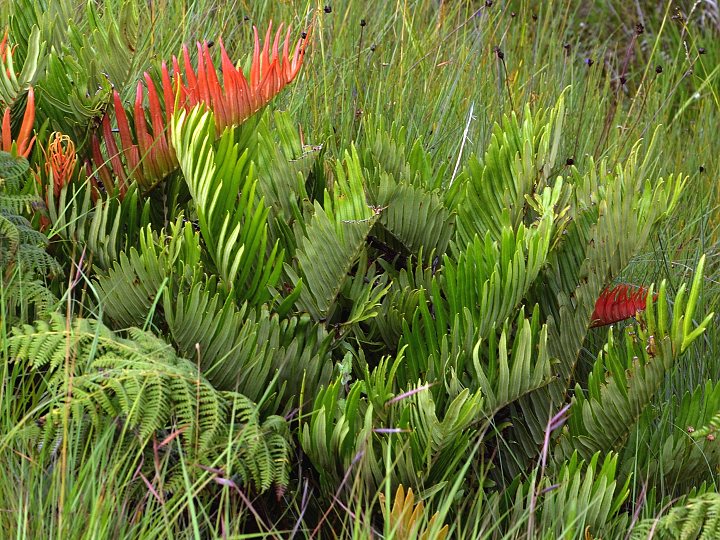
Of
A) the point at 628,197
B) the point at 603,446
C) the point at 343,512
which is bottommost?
the point at 343,512

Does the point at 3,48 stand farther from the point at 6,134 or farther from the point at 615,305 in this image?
the point at 615,305

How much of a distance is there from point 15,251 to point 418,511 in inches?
35.1

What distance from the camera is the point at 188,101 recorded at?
2.09 meters

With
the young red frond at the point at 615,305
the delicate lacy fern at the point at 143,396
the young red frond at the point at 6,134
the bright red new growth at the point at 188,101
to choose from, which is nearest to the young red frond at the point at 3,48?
the young red frond at the point at 6,134

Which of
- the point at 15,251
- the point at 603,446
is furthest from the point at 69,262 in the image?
the point at 603,446

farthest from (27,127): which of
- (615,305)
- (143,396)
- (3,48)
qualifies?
(615,305)

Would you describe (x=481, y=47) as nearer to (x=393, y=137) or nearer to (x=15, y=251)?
(x=393, y=137)

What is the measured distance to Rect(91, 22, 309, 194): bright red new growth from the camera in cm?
205

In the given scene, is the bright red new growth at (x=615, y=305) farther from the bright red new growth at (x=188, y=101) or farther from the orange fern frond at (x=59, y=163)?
the orange fern frond at (x=59, y=163)

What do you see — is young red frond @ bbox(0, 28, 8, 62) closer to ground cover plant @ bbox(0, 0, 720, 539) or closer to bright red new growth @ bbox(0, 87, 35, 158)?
ground cover plant @ bbox(0, 0, 720, 539)

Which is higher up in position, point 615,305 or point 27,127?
point 27,127

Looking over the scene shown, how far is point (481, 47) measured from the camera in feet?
14.1

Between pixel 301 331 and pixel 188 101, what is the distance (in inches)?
22.1

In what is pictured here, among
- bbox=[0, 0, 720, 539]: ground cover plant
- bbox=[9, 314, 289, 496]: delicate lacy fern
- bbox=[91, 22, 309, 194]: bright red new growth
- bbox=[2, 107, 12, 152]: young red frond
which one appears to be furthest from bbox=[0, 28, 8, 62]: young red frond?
bbox=[9, 314, 289, 496]: delicate lacy fern
